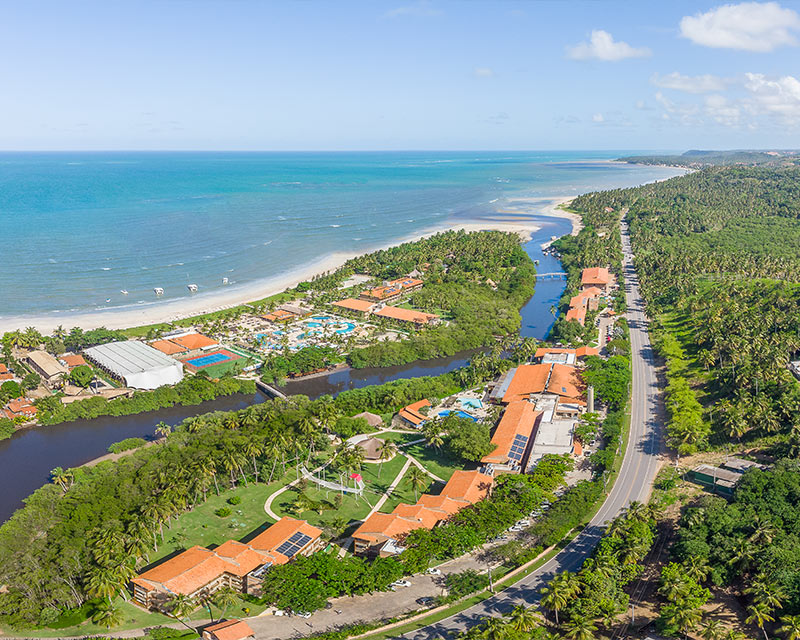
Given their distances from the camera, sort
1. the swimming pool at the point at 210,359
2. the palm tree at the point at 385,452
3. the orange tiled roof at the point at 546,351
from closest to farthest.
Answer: the palm tree at the point at 385,452 < the swimming pool at the point at 210,359 < the orange tiled roof at the point at 546,351

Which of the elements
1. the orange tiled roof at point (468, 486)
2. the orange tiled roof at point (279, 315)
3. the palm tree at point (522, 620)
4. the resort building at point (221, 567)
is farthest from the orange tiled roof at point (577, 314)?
the palm tree at point (522, 620)

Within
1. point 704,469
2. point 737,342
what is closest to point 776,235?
point 737,342

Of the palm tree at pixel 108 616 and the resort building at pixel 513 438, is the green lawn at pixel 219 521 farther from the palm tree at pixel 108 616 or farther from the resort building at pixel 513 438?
the resort building at pixel 513 438

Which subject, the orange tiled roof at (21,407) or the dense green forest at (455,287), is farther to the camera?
the dense green forest at (455,287)

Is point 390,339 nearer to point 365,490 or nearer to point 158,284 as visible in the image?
point 365,490

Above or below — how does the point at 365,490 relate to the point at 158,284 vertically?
below

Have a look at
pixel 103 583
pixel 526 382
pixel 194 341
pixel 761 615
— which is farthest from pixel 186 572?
pixel 194 341

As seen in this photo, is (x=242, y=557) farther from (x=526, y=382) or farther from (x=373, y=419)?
(x=526, y=382)

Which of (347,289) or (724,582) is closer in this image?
(724,582)
